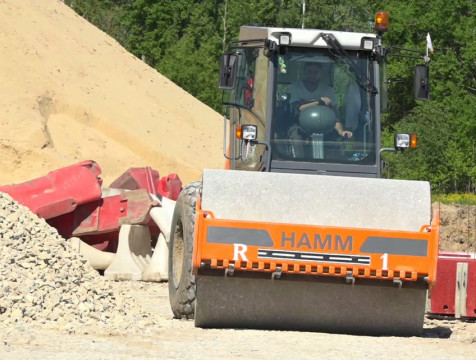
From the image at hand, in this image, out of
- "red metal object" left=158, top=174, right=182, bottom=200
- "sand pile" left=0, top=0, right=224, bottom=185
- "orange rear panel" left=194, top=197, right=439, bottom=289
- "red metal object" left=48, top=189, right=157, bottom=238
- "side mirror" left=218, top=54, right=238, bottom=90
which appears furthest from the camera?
"sand pile" left=0, top=0, right=224, bottom=185

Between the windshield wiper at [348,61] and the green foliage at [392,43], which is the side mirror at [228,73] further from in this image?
the green foliage at [392,43]

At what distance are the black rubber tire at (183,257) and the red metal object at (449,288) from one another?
113 inches

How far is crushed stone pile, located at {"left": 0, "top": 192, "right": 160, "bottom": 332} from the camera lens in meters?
10.3

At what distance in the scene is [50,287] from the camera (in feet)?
35.6

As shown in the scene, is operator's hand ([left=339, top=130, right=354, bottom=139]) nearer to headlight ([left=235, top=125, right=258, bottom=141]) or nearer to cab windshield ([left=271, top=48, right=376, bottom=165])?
cab windshield ([left=271, top=48, right=376, bottom=165])

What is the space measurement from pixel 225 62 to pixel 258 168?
46.6 inches

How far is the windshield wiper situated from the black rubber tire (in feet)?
6.28

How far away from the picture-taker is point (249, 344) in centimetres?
959

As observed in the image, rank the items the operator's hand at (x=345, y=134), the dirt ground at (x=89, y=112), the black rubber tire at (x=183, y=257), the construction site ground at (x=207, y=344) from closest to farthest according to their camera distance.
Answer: the construction site ground at (x=207, y=344) → the black rubber tire at (x=183, y=257) → the operator's hand at (x=345, y=134) → the dirt ground at (x=89, y=112)

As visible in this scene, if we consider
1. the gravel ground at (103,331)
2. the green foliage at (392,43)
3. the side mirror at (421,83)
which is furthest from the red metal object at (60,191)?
the green foliage at (392,43)

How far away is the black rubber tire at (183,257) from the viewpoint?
35.9ft

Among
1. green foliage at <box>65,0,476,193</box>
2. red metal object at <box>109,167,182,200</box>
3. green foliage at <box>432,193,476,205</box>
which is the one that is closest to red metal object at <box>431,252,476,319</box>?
red metal object at <box>109,167,182,200</box>

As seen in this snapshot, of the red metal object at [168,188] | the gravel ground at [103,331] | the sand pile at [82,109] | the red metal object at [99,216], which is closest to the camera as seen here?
the gravel ground at [103,331]

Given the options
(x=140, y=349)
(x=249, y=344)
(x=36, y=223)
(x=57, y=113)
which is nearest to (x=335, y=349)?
(x=249, y=344)
